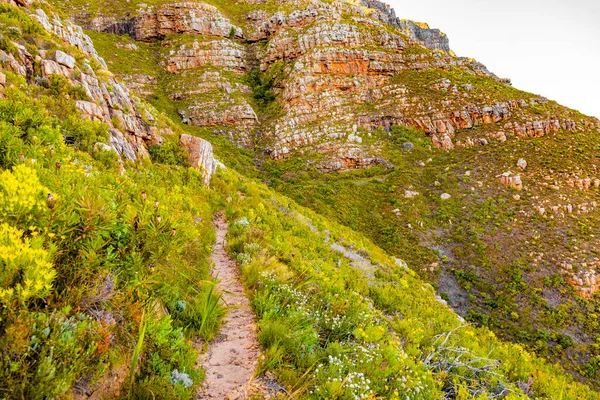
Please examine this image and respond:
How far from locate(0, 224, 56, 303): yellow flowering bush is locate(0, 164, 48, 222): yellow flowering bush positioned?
23 centimetres

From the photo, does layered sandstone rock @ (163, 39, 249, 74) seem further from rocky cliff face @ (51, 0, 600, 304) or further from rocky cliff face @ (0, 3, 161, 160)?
rocky cliff face @ (0, 3, 161, 160)

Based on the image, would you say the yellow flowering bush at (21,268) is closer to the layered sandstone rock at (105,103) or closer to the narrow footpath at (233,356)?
the narrow footpath at (233,356)

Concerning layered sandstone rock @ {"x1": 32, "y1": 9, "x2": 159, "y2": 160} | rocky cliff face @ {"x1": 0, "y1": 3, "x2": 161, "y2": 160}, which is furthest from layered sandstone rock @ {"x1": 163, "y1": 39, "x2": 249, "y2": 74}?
layered sandstone rock @ {"x1": 32, "y1": 9, "x2": 159, "y2": 160}

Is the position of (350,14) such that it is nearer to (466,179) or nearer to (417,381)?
(466,179)

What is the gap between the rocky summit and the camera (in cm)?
251

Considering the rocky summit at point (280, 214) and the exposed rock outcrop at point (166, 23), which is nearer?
the rocky summit at point (280, 214)

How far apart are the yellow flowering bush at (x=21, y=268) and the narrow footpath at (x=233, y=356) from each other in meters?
1.88

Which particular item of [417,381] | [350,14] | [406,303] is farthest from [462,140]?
[417,381]

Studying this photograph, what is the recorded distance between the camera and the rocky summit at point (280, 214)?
2506mm

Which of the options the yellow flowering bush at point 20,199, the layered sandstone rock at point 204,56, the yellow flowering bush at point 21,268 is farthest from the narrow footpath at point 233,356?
the layered sandstone rock at point 204,56

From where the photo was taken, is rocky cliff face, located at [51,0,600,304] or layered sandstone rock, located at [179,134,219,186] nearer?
layered sandstone rock, located at [179,134,219,186]

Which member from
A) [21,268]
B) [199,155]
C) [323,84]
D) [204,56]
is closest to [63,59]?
[199,155]

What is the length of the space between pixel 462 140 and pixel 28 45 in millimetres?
46602

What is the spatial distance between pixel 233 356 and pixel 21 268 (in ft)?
8.17
